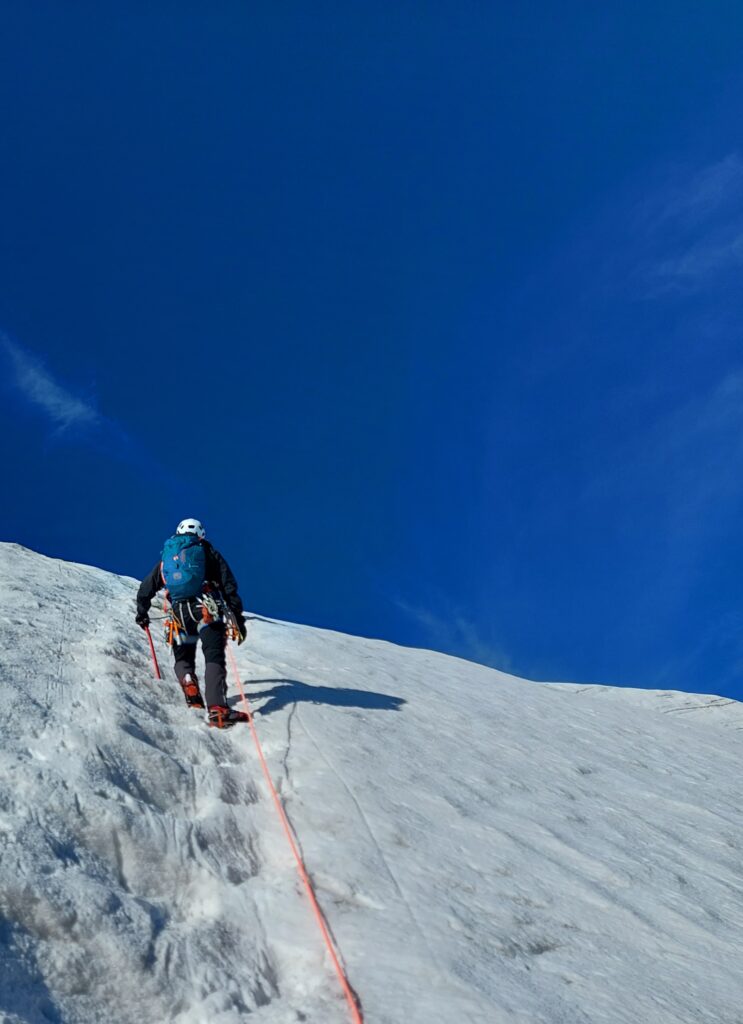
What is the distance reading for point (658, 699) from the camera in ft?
69.4

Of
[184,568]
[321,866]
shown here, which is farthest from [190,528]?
[321,866]

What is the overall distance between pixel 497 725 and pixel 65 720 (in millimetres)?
6907

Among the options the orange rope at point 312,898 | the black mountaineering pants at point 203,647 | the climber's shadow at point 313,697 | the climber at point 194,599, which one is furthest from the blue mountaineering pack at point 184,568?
the orange rope at point 312,898

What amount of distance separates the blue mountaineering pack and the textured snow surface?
971mm

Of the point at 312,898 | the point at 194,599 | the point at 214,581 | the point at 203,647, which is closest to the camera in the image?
the point at 312,898

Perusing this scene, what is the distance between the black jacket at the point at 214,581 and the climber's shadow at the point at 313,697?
Result: 101 centimetres

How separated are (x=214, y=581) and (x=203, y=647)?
35.3 inches

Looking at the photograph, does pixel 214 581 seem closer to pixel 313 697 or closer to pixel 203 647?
pixel 203 647

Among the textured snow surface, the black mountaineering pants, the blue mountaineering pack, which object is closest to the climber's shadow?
the textured snow surface

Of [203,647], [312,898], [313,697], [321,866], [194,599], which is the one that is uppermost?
[194,599]

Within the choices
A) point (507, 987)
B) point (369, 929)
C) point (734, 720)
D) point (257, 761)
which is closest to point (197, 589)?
point (257, 761)

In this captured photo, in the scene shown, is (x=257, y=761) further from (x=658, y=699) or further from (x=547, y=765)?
(x=658, y=699)

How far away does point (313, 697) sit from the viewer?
9.17 meters

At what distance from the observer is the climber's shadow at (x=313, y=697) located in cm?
862
